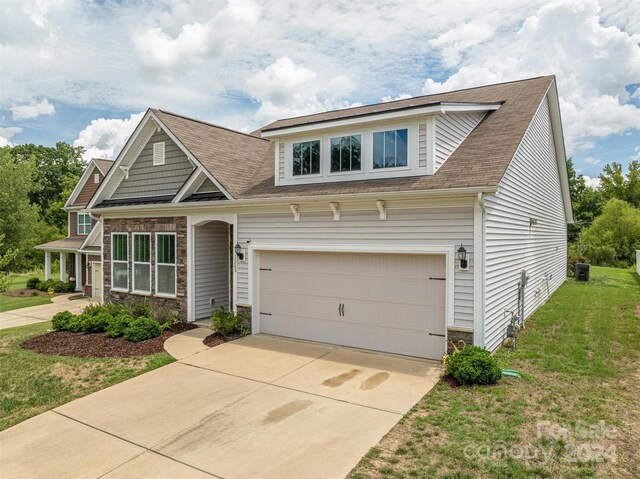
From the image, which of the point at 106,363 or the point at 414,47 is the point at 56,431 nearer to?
the point at 106,363

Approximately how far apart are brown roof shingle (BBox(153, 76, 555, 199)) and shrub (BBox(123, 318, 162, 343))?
390 centimetres

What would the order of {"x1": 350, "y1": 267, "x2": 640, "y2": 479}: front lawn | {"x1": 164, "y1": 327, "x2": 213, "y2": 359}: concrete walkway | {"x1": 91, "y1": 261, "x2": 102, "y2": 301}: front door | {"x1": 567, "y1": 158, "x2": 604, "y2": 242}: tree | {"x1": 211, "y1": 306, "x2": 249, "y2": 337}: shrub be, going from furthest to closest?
{"x1": 567, "y1": 158, "x2": 604, "y2": 242}: tree, {"x1": 91, "y1": 261, "x2": 102, "y2": 301}: front door, {"x1": 211, "y1": 306, "x2": 249, "y2": 337}: shrub, {"x1": 164, "y1": 327, "x2": 213, "y2": 359}: concrete walkway, {"x1": 350, "y1": 267, "x2": 640, "y2": 479}: front lawn

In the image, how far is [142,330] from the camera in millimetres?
10273

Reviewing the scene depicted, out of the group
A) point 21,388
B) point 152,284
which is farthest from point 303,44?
point 21,388

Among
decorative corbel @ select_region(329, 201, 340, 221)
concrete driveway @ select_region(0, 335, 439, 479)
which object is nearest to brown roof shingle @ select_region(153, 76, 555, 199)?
decorative corbel @ select_region(329, 201, 340, 221)

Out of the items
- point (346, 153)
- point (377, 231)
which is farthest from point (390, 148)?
point (377, 231)

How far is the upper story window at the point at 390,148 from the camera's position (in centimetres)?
901

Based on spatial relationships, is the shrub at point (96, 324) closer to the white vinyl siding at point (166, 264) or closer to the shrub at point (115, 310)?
the shrub at point (115, 310)

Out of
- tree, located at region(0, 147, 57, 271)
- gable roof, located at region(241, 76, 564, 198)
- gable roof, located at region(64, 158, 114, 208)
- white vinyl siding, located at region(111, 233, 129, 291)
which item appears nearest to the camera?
gable roof, located at region(241, 76, 564, 198)

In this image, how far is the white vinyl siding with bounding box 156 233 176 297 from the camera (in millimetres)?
12344

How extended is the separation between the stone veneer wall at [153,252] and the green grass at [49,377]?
3.17m

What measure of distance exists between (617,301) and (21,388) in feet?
56.6

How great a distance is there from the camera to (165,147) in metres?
12.8

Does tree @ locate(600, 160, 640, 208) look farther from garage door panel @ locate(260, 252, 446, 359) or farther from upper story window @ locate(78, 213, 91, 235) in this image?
upper story window @ locate(78, 213, 91, 235)
